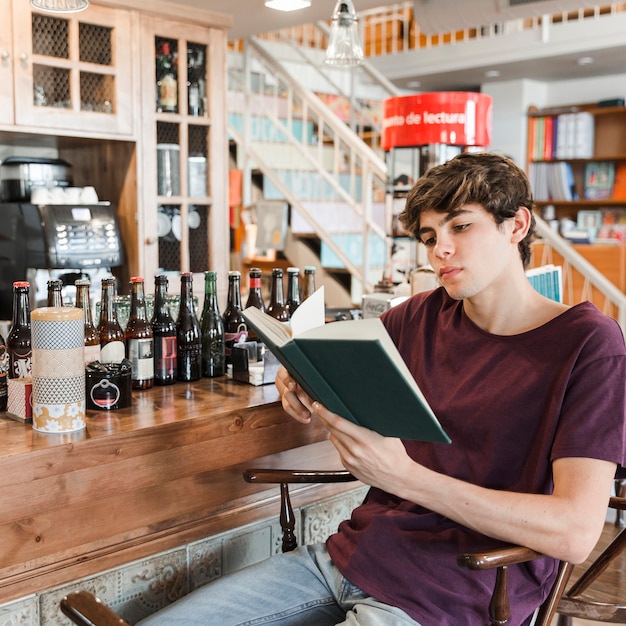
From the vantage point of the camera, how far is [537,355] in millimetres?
1411

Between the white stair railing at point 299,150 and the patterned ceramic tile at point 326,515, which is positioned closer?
the patterned ceramic tile at point 326,515

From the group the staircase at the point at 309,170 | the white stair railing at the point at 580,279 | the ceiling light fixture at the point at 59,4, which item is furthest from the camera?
the staircase at the point at 309,170

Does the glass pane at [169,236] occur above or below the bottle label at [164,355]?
above

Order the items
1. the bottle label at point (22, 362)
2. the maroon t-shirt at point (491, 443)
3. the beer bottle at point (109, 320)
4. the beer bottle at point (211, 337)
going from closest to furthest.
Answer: the maroon t-shirt at point (491, 443), the bottle label at point (22, 362), the beer bottle at point (109, 320), the beer bottle at point (211, 337)

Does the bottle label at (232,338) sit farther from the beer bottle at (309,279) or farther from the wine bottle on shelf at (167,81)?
the wine bottle on shelf at (167,81)

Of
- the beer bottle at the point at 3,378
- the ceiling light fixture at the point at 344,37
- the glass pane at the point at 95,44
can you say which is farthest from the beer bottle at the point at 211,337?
the glass pane at the point at 95,44

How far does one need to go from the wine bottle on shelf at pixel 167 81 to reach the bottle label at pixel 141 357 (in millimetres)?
2428

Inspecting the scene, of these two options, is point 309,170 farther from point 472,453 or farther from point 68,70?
point 472,453

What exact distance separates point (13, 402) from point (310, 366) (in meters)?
0.76

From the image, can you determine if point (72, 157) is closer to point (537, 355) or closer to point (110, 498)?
point (110, 498)

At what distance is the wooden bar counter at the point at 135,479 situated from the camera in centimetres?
138

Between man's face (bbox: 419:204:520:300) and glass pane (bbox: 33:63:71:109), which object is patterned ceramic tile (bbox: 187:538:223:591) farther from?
glass pane (bbox: 33:63:71:109)

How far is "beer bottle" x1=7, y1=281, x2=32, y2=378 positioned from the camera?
1.65 metres

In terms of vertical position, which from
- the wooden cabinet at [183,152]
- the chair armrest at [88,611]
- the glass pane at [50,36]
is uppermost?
the glass pane at [50,36]
